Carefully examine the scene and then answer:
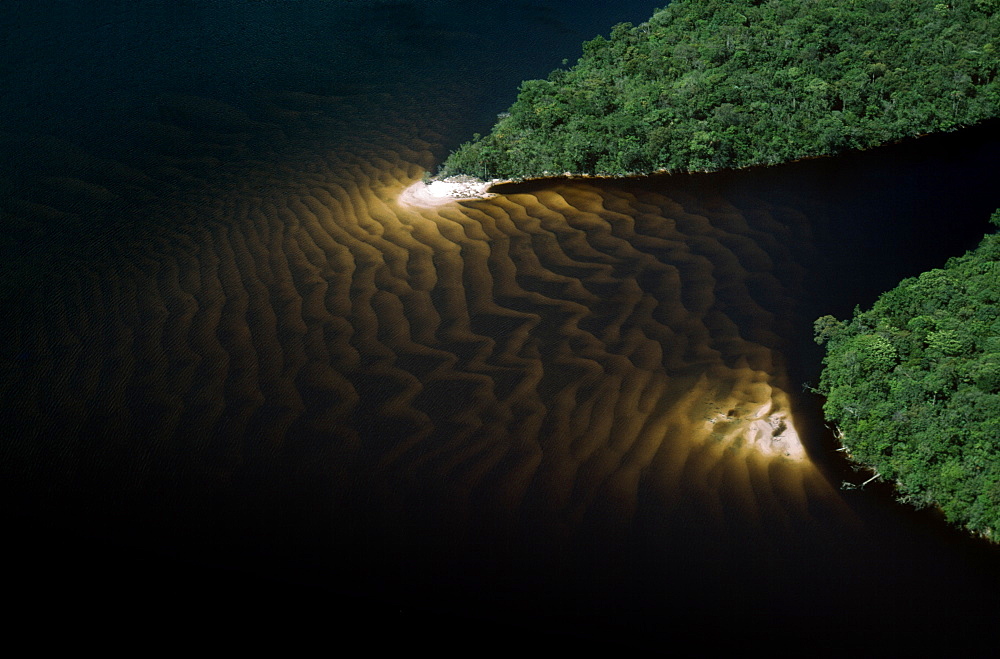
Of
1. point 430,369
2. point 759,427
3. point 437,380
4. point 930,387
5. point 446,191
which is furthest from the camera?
point 446,191

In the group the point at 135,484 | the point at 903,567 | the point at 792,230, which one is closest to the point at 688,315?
the point at 792,230

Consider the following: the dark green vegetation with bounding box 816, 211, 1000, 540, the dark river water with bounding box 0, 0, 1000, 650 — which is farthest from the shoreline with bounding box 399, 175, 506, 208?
the dark green vegetation with bounding box 816, 211, 1000, 540

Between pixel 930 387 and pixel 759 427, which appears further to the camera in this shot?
pixel 759 427

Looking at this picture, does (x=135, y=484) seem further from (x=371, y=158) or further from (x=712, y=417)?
(x=371, y=158)

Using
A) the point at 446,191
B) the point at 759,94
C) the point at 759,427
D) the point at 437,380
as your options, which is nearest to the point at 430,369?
the point at 437,380

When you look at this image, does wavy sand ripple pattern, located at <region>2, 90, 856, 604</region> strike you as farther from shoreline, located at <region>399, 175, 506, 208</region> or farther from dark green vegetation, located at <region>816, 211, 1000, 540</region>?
dark green vegetation, located at <region>816, 211, 1000, 540</region>

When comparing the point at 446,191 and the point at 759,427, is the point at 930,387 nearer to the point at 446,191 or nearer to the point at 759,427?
the point at 759,427
